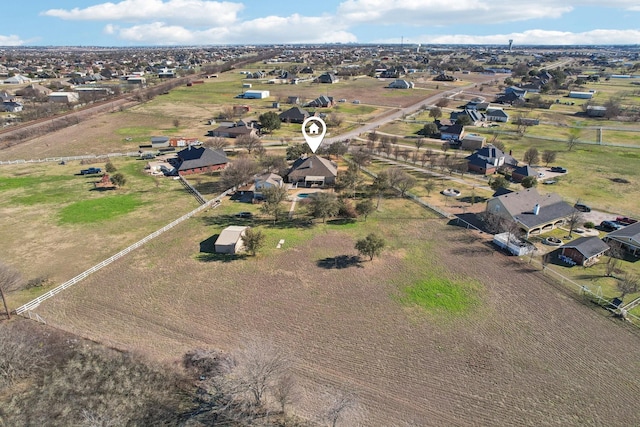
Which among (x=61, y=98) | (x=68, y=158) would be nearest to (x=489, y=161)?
(x=68, y=158)

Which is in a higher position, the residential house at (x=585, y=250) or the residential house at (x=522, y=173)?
the residential house at (x=522, y=173)

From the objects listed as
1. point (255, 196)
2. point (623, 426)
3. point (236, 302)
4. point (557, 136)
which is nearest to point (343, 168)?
point (255, 196)

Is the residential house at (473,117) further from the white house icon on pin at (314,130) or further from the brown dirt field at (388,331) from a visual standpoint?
the brown dirt field at (388,331)

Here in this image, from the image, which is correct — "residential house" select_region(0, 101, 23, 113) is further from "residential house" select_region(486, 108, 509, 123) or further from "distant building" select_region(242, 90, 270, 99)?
"residential house" select_region(486, 108, 509, 123)

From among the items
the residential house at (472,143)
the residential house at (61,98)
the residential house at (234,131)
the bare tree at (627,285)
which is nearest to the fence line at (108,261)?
the residential house at (234,131)

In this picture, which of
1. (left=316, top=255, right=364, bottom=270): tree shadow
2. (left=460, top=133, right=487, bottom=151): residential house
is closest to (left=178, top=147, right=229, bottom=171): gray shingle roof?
(left=316, top=255, right=364, bottom=270): tree shadow
